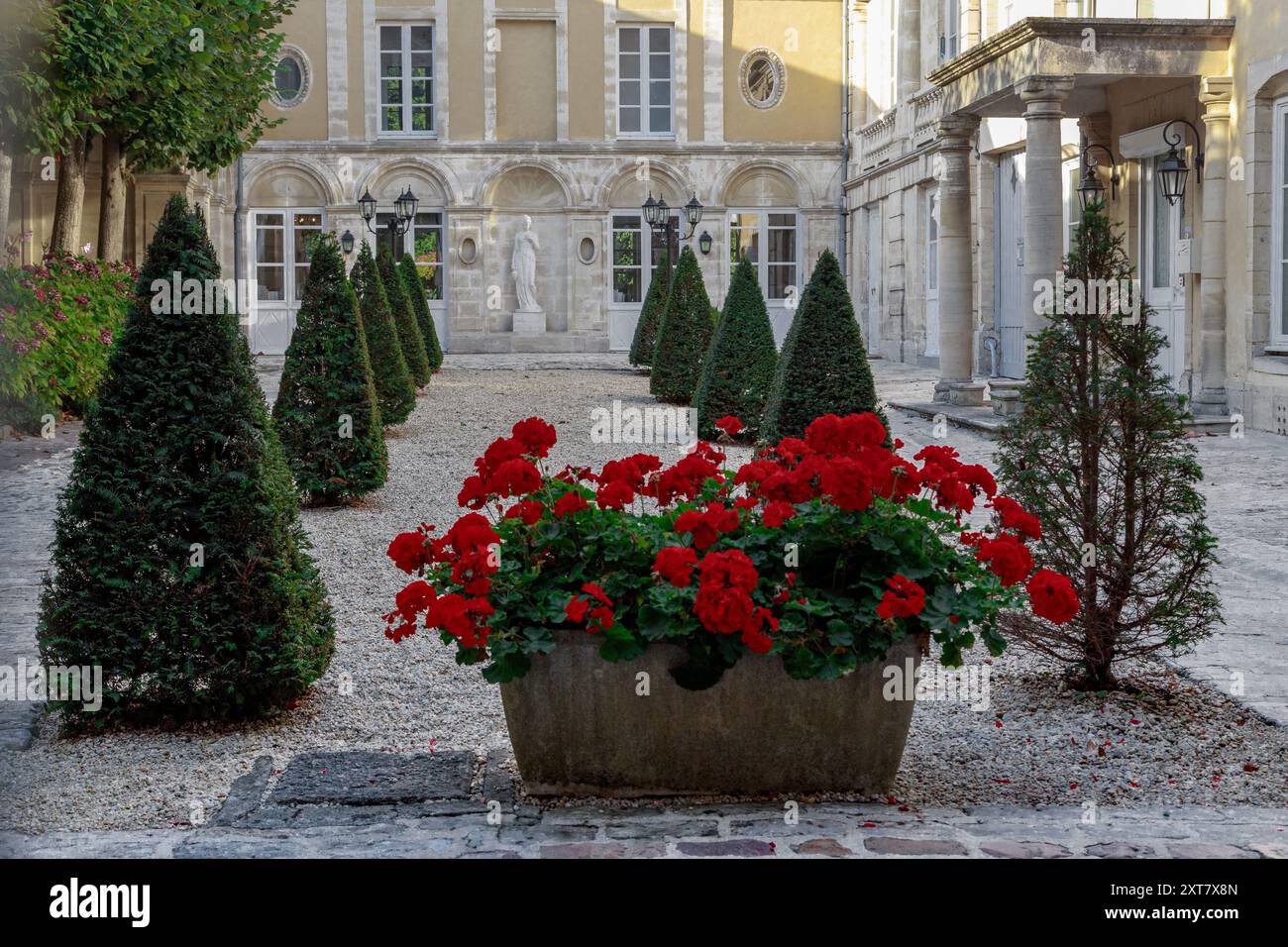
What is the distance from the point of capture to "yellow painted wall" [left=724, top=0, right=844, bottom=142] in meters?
34.3

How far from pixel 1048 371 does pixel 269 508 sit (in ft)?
9.62

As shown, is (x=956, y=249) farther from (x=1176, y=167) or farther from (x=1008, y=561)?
(x=1008, y=561)

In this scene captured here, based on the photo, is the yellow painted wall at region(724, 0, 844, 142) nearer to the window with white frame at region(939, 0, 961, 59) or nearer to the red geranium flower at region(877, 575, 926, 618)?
the window with white frame at region(939, 0, 961, 59)

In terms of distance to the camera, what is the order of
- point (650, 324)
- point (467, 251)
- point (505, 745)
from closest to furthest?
point (505, 745), point (650, 324), point (467, 251)

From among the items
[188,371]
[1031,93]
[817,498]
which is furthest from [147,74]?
[817,498]

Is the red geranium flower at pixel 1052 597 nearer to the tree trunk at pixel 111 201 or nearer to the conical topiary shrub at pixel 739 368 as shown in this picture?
the conical topiary shrub at pixel 739 368

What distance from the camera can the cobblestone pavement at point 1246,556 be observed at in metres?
6.30

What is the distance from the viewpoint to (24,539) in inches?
384

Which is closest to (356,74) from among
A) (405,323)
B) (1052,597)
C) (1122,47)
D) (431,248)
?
(431,248)

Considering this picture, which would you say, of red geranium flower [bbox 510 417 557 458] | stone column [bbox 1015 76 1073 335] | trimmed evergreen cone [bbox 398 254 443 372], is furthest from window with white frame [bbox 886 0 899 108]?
red geranium flower [bbox 510 417 557 458]

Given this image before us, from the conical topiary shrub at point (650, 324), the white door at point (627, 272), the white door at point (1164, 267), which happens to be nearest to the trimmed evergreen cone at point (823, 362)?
the white door at point (1164, 267)

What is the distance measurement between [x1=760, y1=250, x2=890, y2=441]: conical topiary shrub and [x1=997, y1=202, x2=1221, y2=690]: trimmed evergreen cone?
4818 mm

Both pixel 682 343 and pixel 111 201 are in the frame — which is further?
pixel 111 201

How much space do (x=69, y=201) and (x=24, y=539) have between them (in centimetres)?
1069
